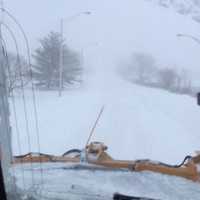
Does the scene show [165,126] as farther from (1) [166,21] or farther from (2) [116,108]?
(1) [166,21]

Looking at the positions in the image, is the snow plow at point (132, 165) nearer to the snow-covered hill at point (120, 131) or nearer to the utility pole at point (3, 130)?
the utility pole at point (3, 130)

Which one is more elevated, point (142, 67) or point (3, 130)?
point (142, 67)

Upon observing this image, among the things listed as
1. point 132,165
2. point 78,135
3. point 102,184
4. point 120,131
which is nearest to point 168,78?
point 120,131

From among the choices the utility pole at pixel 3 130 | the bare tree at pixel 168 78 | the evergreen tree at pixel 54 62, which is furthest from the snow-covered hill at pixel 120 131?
the bare tree at pixel 168 78

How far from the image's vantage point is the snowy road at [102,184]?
178 centimetres

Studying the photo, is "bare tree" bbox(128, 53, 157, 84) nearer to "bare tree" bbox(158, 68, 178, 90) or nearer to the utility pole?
"bare tree" bbox(158, 68, 178, 90)

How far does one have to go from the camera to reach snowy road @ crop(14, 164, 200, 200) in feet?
5.83

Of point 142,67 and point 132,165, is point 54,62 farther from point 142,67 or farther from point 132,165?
point 142,67

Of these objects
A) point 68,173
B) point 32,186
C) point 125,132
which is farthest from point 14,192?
point 125,132

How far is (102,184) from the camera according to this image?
6.40 feet

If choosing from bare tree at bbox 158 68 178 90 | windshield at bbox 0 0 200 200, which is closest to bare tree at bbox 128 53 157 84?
bare tree at bbox 158 68 178 90

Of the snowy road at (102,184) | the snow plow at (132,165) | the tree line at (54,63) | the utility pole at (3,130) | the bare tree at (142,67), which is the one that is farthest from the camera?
the bare tree at (142,67)

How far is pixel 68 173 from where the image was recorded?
2074 millimetres

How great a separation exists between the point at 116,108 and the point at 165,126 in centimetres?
445
